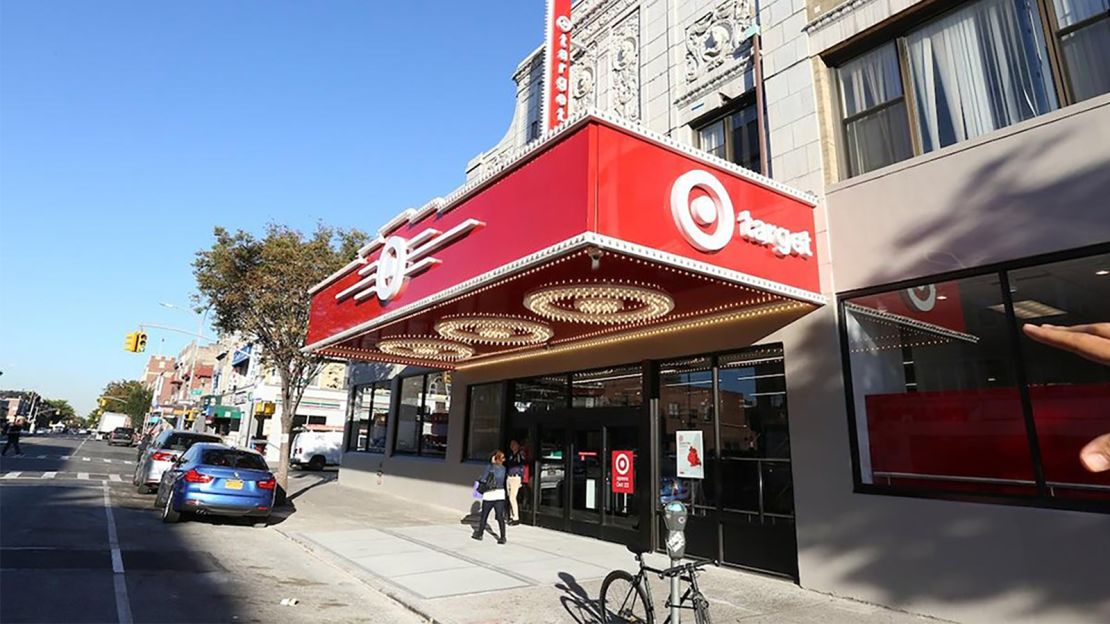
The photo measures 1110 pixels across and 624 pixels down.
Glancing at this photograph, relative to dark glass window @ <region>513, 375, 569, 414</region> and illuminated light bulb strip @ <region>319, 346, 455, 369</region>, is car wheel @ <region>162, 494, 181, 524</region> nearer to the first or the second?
illuminated light bulb strip @ <region>319, 346, 455, 369</region>

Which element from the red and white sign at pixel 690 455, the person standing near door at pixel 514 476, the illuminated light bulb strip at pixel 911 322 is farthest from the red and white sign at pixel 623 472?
the illuminated light bulb strip at pixel 911 322

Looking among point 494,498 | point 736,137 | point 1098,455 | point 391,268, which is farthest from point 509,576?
point 736,137

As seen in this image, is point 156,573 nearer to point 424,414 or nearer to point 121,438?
point 424,414

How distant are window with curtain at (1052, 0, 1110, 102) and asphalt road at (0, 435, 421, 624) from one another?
9747 mm

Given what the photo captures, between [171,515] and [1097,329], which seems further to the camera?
[171,515]

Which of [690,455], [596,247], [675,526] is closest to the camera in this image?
[675,526]

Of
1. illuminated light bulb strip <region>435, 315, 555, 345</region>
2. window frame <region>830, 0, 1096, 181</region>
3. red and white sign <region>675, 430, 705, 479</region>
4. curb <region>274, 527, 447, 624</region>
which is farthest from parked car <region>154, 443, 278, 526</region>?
window frame <region>830, 0, 1096, 181</region>

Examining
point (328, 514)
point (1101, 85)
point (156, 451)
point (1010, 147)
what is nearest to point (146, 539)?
point (328, 514)

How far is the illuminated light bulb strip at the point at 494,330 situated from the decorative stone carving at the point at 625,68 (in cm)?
518

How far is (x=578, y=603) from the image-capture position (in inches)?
290

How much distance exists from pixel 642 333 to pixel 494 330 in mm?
2834

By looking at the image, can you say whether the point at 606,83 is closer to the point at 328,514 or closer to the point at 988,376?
the point at 988,376

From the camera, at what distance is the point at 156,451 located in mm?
16125

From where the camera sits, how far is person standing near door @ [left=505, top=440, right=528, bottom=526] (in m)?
14.0
